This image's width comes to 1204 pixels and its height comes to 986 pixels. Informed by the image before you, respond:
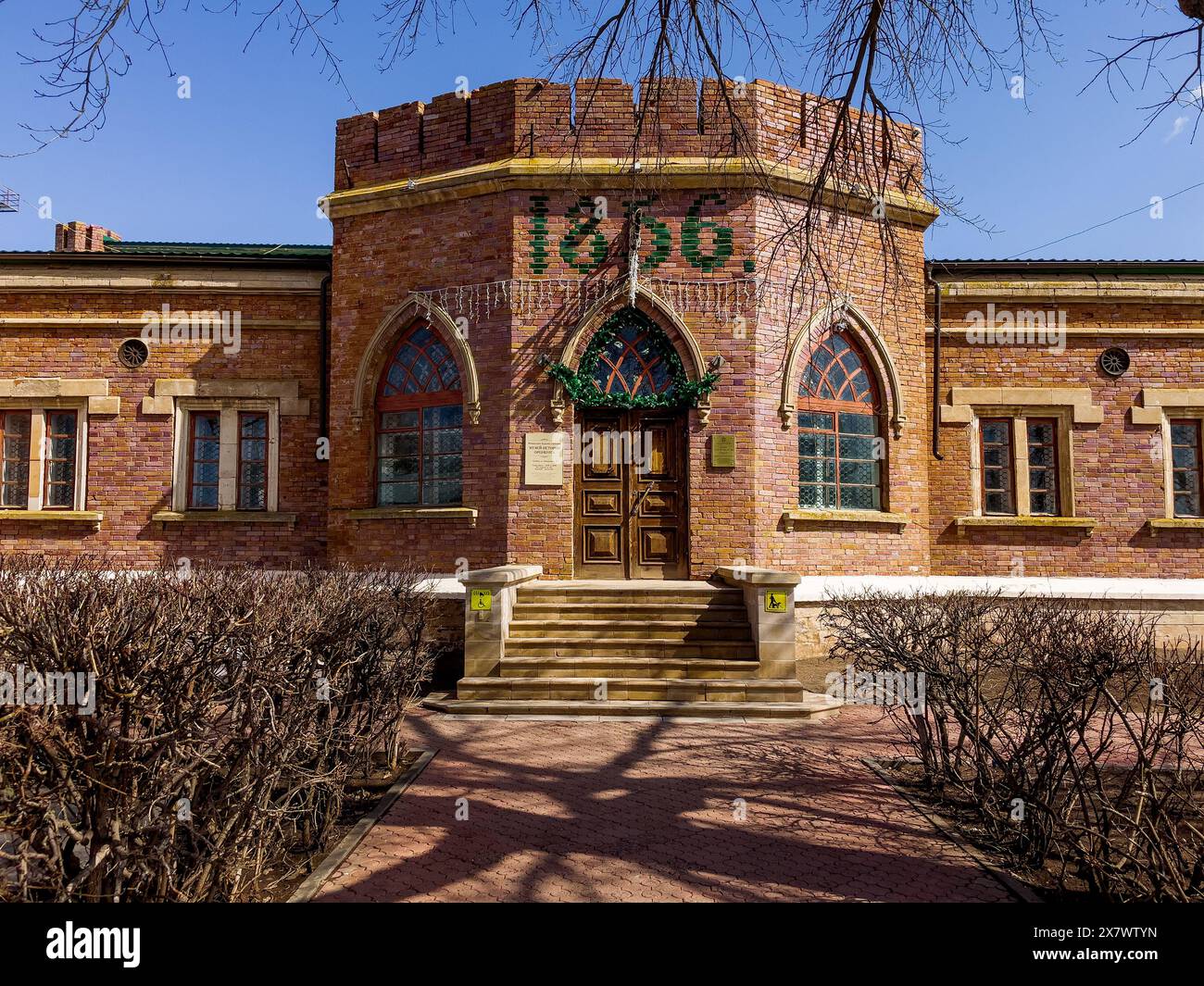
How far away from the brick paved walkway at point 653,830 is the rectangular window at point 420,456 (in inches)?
194

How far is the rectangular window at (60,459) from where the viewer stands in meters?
12.6

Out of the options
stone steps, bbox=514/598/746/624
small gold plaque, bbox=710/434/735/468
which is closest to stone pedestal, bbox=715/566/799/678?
stone steps, bbox=514/598/746/624

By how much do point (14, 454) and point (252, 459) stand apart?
410cm

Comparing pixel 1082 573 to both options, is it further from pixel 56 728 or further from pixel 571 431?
pixel 56 728

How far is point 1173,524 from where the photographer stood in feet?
39.6

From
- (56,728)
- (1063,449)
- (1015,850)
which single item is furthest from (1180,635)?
(56,728)

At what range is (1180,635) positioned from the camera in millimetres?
11234

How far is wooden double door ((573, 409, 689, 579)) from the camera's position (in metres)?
10.7

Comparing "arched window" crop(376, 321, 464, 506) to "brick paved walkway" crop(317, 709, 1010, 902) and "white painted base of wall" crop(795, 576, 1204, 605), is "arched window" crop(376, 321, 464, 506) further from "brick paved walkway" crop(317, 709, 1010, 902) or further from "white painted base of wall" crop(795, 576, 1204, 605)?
"white painted base of wall" crop(795, 576, 1204, 605)

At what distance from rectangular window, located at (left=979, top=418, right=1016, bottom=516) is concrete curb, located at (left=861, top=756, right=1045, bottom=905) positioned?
7.71 metres

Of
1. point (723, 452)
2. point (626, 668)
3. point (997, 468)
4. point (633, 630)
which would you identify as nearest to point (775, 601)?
point (633, 630)

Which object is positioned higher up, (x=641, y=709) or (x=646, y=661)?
(x=646, y=661)

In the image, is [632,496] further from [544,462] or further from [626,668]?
[626,668]

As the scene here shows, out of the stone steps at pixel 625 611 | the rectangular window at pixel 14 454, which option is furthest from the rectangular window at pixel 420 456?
the rectangular window at pixel 14 454
